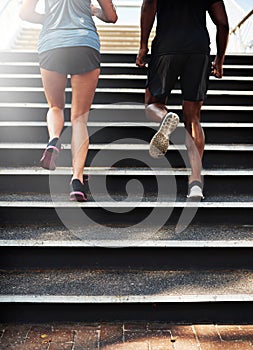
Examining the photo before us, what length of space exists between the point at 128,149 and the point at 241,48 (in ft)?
16.3

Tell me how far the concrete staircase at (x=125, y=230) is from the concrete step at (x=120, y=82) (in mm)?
773

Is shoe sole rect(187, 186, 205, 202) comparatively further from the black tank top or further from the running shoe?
the black tank top

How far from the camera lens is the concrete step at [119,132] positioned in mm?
3916

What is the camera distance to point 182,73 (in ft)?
10.5

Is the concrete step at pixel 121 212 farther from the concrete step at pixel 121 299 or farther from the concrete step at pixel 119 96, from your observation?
the concrete step at pixel 119 96

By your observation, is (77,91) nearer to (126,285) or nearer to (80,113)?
(80,113)

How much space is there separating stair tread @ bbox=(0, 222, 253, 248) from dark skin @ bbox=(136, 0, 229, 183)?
0.43 metres

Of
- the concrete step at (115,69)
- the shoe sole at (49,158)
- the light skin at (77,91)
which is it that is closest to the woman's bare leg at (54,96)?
the light skin at (77,91)

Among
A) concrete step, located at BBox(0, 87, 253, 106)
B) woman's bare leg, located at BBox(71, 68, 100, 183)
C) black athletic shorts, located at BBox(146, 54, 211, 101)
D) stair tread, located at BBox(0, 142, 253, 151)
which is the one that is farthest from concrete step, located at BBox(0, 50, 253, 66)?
woman's bare leg, located at BBox(71, 68, 100, 183)

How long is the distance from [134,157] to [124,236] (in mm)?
923

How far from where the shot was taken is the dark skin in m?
3.18

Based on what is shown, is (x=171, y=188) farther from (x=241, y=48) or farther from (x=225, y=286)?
(x=241, y=48)

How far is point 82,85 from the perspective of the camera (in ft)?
10.2

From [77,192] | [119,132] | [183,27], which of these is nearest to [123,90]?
[119,132]
